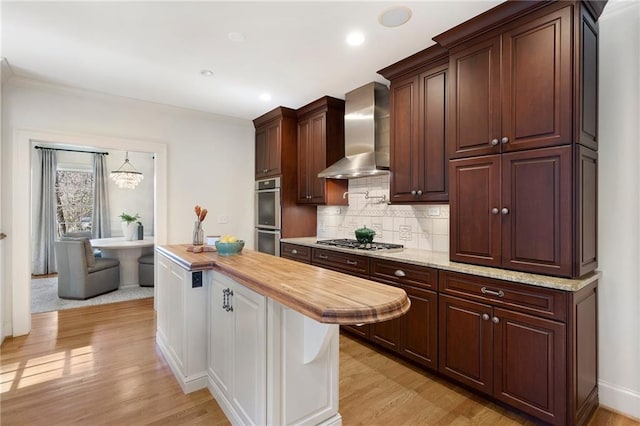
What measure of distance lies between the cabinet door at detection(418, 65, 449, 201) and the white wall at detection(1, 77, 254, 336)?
9.57 feet

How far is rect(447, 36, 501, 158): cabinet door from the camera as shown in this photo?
6.99 feet

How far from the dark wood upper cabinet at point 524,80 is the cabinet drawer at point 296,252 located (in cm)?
200

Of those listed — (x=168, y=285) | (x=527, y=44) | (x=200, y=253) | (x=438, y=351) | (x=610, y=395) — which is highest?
(x=527, y=44)

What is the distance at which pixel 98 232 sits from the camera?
660 centimetres

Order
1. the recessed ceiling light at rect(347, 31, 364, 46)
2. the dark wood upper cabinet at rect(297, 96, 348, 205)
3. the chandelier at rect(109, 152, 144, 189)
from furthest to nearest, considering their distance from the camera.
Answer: the chandelier at rect(109, 152, 144, 189) < the dark wood upper cabinet at rect(297, 96, 348, 205) < the recessed ceiling light at rect(347, 31, 364, 46)

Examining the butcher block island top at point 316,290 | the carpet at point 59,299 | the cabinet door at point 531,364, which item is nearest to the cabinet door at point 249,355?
the butcher block island top at point 316,290

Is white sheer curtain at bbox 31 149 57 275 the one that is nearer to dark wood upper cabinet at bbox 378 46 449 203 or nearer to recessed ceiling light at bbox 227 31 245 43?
recessed ceiling light at bbox 227 31 245 43

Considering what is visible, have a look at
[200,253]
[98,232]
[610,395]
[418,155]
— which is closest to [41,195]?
[98,232]

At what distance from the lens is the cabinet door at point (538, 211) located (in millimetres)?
1806

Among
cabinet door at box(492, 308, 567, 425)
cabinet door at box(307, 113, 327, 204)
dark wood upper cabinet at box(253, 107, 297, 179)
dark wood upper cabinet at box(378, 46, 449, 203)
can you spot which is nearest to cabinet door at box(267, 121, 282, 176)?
dark wood upper cabinet at box(253, 107, 297, 179)

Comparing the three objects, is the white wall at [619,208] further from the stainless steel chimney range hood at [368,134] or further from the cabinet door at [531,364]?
the stainless steel chimney range hood at [368,134]

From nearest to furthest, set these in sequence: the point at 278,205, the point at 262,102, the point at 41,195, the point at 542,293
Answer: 1. the point at 542,293
2. the point at 262,102
3. the point at 278,205
4. the point at 41,195

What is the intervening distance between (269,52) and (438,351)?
277 cm

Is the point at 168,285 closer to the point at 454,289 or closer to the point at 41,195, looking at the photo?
the point at 454,289
